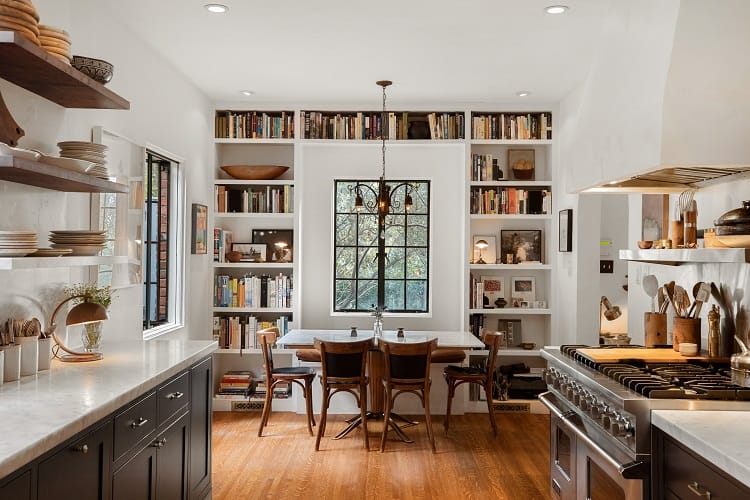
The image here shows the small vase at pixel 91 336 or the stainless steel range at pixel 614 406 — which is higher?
the small vase at pixel 91 336

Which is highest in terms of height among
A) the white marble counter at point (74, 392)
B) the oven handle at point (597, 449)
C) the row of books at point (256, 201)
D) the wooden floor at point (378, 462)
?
the row of books at point (256, 201)

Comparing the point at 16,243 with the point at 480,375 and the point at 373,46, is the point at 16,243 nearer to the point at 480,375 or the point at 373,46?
the point at 373,46

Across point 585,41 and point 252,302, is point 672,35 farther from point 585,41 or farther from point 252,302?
point 252,302

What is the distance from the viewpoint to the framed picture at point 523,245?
6562 mm

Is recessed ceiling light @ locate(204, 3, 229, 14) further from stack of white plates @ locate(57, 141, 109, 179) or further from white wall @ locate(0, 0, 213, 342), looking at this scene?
stack of white plates @ locate(57, 141, 109, 179)

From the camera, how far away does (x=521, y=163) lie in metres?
6.45

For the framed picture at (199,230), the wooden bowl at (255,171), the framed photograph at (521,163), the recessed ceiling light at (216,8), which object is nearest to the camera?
the recessed ceiling light at (216,8)

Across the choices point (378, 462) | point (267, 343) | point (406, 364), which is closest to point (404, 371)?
point (406, 364)

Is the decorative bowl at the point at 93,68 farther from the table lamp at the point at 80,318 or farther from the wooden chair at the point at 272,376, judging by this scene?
the wooden chair at the point at 272,376

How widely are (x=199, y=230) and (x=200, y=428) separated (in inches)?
100

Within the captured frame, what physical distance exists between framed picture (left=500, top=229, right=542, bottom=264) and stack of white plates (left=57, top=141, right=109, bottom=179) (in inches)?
169

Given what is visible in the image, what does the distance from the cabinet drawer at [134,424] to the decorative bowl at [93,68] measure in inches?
57.5

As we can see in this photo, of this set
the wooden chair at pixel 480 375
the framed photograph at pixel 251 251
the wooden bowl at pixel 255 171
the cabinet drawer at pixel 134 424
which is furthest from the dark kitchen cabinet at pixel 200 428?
the wooden bowl at pixel 255 171

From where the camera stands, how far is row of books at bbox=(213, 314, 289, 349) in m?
6.37
